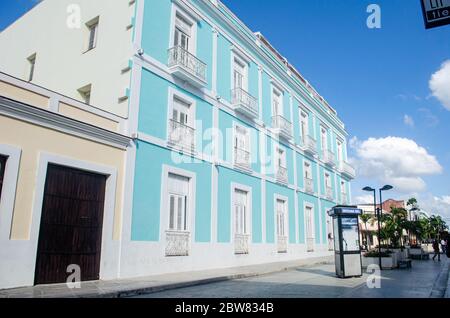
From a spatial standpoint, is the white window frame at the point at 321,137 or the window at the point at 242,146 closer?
the window at the point at 242,146

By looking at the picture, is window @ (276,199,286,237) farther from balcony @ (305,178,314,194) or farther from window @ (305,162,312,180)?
window @ (305,162,312,180)

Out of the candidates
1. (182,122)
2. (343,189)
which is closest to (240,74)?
(182,122)

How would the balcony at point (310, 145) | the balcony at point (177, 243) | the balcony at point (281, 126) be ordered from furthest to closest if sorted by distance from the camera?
1. the balcony at point (310, 145)
2. the balcony at point (281, 126)
3. the balcony at point (177, 243)

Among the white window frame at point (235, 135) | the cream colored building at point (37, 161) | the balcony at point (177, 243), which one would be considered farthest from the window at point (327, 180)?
the cream colored building at point (37, 161)

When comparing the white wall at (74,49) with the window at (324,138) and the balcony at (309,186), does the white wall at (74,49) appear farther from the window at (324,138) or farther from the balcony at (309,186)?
the window at (324,138)

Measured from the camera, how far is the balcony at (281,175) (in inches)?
748

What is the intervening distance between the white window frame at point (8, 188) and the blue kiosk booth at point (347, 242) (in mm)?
8978

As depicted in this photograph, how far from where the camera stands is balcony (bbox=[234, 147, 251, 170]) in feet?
52.2

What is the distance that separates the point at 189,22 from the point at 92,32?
378 cm

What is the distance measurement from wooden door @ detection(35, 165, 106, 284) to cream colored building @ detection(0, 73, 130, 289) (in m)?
0.13

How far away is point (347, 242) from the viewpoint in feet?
37.6

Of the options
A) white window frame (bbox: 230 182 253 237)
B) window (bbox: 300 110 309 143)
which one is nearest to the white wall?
white window frame (bbox: 230 182 253 237)

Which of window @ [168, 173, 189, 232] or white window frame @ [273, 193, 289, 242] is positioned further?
white window frame @ [273, 193, 289, 242]

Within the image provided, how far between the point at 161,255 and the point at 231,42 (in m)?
10.3
